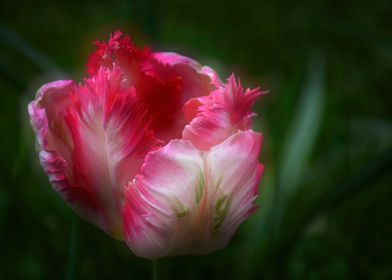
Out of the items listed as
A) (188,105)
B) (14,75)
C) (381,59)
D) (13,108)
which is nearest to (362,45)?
(381,59)

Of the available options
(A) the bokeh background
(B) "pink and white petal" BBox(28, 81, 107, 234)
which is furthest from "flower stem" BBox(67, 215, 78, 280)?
(B) "pink and white petal" BBox(28, 81, 107, 234)

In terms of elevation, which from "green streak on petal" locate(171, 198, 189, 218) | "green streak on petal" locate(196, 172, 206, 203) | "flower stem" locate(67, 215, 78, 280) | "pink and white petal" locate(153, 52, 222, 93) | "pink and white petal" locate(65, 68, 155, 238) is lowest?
"flower stem" locate(67, 215, 78, 280)

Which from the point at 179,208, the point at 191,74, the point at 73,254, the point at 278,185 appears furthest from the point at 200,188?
the point at 278,185

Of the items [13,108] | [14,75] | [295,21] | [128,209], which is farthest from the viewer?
[295,21]

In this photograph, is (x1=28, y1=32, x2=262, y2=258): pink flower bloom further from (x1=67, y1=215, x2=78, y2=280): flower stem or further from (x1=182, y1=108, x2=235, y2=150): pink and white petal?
(x1=67, y1=215, x2=78, y2=280): flower stem

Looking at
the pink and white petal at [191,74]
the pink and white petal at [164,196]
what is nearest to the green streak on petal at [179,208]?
the pink and white petal at [164,196]

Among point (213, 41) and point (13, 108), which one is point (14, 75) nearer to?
point (13, 108)

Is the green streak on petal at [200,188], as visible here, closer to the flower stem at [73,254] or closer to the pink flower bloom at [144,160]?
the pink flower bloom at [144,160]
